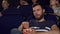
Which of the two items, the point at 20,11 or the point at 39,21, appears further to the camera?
the point at 20,11

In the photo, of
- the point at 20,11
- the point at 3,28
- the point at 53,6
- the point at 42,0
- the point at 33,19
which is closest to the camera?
the point at 3,28

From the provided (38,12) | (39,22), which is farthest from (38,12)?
(39,22)

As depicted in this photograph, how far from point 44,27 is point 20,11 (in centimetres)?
45

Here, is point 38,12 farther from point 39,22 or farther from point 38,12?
point 39,22

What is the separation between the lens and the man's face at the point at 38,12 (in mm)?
1521

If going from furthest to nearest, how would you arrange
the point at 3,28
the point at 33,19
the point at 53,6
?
the point at 53,6, the point at 33,19, the point at 3,28


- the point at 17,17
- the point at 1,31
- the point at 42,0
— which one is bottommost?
the point at 1,31

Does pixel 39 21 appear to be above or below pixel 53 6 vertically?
below

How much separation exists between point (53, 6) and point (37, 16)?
512 mm

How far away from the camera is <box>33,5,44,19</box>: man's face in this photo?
4.99 feet

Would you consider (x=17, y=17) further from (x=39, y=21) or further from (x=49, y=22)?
(x=49, y=22)

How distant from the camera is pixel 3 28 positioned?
1.44m

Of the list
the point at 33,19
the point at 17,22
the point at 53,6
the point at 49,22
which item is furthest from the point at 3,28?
the point at 53,6

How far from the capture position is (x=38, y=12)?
1.55 meters
